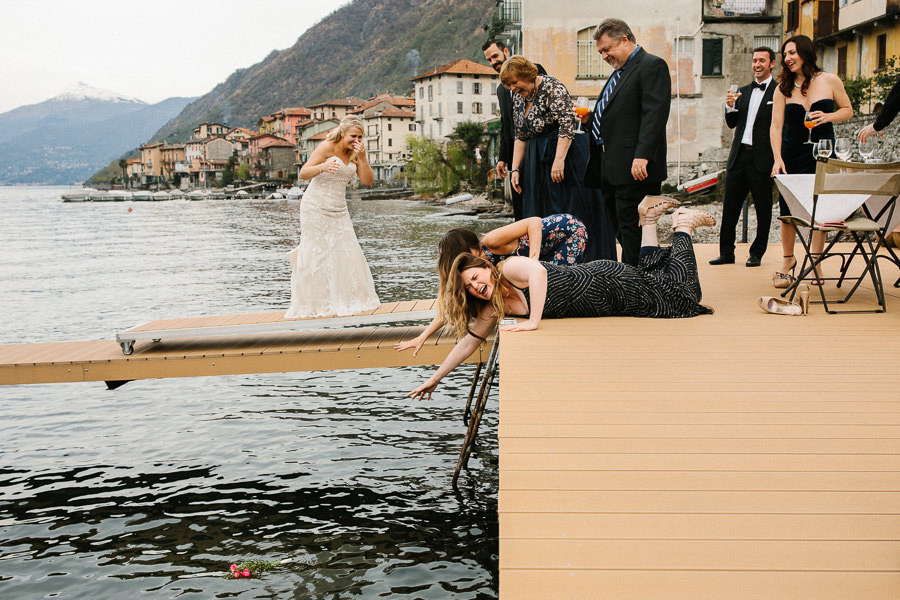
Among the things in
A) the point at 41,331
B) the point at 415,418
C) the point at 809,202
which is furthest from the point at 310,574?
the point at 41,331

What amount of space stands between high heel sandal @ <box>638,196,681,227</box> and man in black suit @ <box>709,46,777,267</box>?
2.35 metres

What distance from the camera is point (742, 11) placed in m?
34.2

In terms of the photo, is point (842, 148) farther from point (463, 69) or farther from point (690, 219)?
point (463, 69)

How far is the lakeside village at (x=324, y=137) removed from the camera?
2709 inches

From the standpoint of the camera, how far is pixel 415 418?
764cm

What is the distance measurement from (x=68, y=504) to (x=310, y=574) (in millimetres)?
2601

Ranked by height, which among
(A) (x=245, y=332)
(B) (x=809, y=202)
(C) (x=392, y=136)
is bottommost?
(A) (x=245, y=332)

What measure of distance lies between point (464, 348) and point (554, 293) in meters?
0.67

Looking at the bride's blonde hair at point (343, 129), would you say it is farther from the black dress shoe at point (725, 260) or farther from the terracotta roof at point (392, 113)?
the terracotta roof at point (392, 113)

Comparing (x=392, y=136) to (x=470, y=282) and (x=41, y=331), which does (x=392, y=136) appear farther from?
(x=470, y=282)

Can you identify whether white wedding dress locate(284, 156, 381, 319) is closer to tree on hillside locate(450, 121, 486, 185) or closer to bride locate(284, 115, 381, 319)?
bride locate(284, 115, 381, 319)

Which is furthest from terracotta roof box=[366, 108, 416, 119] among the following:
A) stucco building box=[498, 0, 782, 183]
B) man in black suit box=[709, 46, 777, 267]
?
man in black suit box=[709, 46, 777, 267]

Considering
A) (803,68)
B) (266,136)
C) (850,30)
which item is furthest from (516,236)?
(266,136)

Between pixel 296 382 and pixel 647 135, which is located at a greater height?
pixel 647 135
